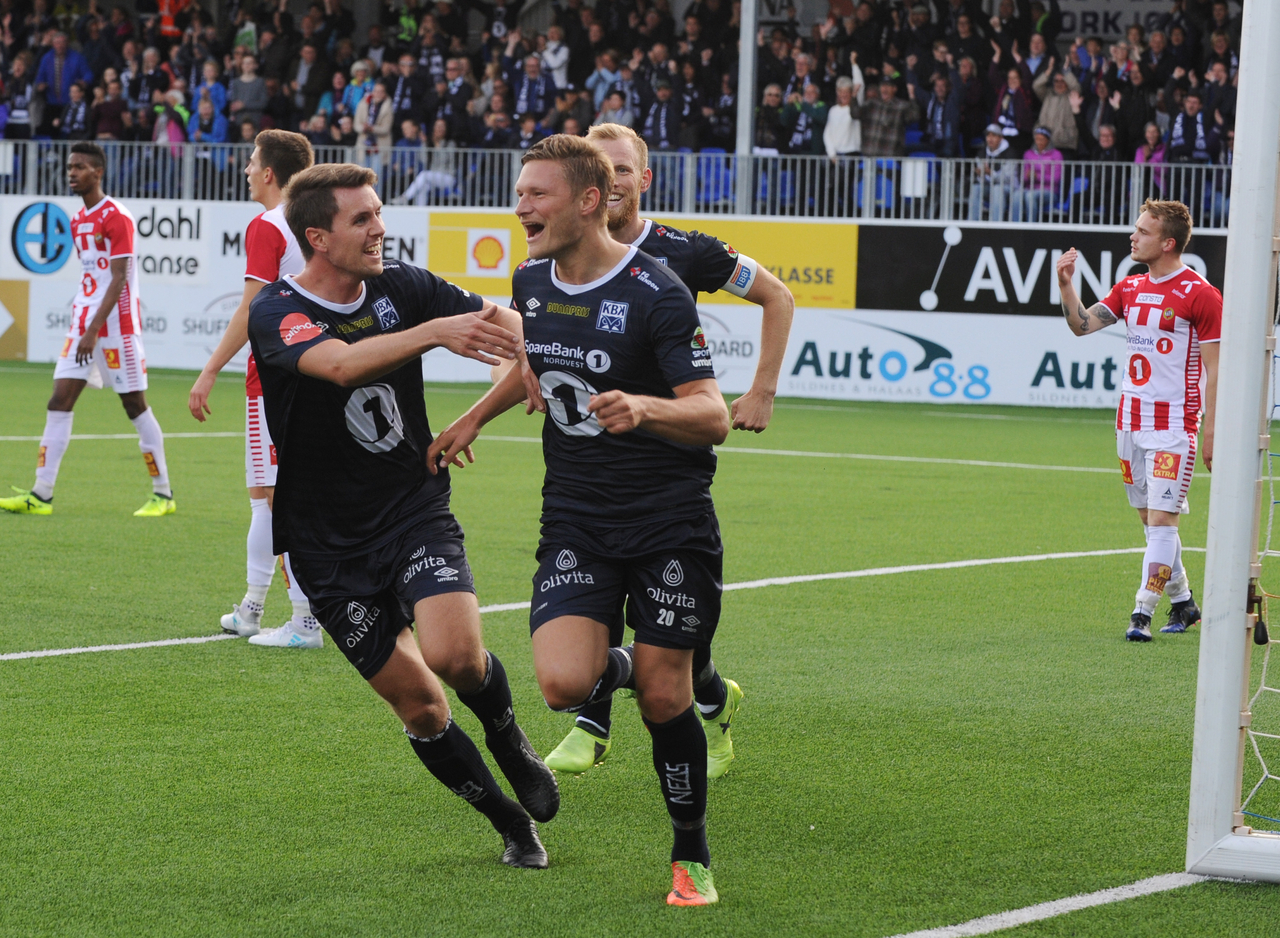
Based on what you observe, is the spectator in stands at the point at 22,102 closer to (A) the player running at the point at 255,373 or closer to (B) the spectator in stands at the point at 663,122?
(B) the spectator in stands at the point at 663,122

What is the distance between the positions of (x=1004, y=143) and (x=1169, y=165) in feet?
7.79

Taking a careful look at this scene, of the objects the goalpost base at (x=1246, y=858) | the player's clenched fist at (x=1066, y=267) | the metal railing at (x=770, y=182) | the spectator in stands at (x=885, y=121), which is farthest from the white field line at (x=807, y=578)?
the spectator in stands at (x=885, y=121)

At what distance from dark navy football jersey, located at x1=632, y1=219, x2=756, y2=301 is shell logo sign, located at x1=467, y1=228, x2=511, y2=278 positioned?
16824 mm

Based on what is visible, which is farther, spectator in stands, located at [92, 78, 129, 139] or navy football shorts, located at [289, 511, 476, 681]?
spectator in stands, located at [92, 78, 129, 139]

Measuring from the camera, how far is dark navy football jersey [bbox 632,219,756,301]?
5066mm

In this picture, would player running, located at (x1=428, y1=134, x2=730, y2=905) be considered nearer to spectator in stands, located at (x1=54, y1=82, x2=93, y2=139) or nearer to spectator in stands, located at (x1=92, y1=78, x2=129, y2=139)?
spectator in stands, located at (x1=92, y1=78, x2=129, y2=139)

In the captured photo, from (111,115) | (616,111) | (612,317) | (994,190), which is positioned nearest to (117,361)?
(612,317)

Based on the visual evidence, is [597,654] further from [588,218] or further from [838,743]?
[838,743]

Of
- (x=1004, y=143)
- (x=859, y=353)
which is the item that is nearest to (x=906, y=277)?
(x=859, y=353)

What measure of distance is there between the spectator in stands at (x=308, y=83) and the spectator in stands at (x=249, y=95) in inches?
23.5

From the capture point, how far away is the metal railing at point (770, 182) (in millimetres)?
20406

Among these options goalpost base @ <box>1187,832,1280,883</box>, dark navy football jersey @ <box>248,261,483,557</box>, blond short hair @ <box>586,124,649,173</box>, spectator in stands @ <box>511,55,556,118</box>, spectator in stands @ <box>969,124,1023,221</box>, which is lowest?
goalpost base @ <box>1187,832,1280,883</box>

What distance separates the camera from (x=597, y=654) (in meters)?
4.11

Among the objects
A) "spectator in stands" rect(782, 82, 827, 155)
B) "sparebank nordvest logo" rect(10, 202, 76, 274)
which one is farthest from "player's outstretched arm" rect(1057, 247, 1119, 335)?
"sparebank nordvest logo" rect(10, 202, 76, 274)
